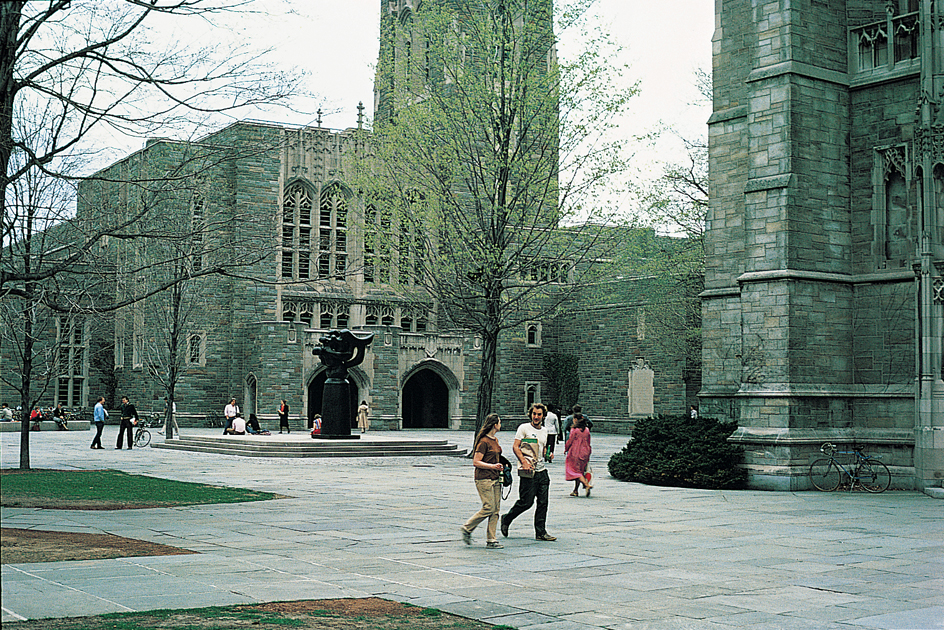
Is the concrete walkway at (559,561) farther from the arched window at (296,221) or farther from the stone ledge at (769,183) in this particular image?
the arched window at (296,221)

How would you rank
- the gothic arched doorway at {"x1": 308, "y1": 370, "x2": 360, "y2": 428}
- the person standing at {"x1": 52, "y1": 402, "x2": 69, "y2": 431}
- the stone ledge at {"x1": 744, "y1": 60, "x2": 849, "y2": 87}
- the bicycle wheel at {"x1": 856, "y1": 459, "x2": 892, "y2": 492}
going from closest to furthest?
the bicycle wheel at {"x1": 856, "y1": 459, "x2": 892, "y2": 492} < the stone ledge at {"x1": 744, "y1": 60, "x2": 849, "y2": 87} < the person standing at {"x1": 52, "y1": 402, "x2": 69, "y2": 431} < the gothic arched doorway at {"x1": 308, "y1": 370, "x2": 360, "y2": 428}

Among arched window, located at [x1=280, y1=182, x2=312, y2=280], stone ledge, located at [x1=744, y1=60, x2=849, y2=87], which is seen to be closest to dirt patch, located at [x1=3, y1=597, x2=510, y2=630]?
stone ledge, located at [x1=744, y1=60, x2=849, y2=87]

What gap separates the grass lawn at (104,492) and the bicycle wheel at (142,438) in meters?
12.2

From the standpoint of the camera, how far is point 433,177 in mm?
27641

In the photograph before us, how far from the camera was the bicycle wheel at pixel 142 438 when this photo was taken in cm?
3278

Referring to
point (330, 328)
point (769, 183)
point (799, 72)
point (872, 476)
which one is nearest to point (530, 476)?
point (872, 476)

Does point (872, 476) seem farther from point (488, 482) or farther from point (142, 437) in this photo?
point (142, 437)

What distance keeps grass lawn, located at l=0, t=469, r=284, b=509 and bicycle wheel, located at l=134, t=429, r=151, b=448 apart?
482 inches

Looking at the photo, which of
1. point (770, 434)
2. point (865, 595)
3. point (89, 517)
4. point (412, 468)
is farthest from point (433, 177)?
point (865, 595)

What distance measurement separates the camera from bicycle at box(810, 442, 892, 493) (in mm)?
18797

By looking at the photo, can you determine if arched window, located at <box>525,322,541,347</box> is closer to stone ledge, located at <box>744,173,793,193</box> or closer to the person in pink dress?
stone ledge, located at <box>744,173,793,193</box>

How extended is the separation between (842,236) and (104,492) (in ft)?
46.0

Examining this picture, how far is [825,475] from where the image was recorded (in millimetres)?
19047

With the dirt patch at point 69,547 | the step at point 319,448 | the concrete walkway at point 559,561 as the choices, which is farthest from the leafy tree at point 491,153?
the dirt patch at point 69,547
